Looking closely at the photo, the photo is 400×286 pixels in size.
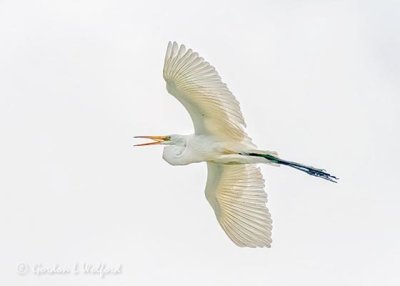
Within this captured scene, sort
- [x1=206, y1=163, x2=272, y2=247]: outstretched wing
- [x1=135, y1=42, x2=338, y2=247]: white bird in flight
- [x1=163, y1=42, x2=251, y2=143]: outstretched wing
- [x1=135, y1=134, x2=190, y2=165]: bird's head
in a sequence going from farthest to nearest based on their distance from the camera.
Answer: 1. [x1=135, y1=134, x2=190, y2=165]: bird's head
2. [x1=206, y1=163, x2=272, y2=247]: outstretched wing
3. [x1=135, y1=42, x2=338, y2=247]: white bird in flight
4. [x1=163, y1=42, x2=251, y2=143]: outstretched wing

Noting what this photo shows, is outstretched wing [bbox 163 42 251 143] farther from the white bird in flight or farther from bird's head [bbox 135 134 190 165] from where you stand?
bird's head [bbox 135 134 190 165]

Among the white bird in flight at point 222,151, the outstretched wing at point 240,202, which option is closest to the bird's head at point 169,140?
the white bird in flight at point 222,151

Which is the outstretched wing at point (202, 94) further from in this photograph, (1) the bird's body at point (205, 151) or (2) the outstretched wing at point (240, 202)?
(2) the outstretched wing at point (240, 202)

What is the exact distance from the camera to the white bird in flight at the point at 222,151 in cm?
1012

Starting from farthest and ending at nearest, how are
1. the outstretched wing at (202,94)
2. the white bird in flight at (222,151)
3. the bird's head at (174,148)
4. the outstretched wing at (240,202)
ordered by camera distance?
the bird's head at (174,148)
the outstretched wing at (240,202)
the white bird in flight at (222,151)
the outstretched wing at (202,94)

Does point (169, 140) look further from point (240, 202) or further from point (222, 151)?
point (240, 202)

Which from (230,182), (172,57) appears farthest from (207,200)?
(172,57)

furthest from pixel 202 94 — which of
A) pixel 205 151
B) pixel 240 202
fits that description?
pixel 240 202

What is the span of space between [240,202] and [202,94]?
1261 millimetres

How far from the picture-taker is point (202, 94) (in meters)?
10.3

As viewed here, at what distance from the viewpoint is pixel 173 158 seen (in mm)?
10664

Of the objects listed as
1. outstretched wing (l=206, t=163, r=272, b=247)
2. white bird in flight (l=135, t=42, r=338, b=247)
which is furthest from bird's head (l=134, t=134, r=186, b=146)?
outstretched wing (l=206, t=163, r=272, b=247)

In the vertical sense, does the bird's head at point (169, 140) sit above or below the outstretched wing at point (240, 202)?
above

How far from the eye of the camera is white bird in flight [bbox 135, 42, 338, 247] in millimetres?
10117
